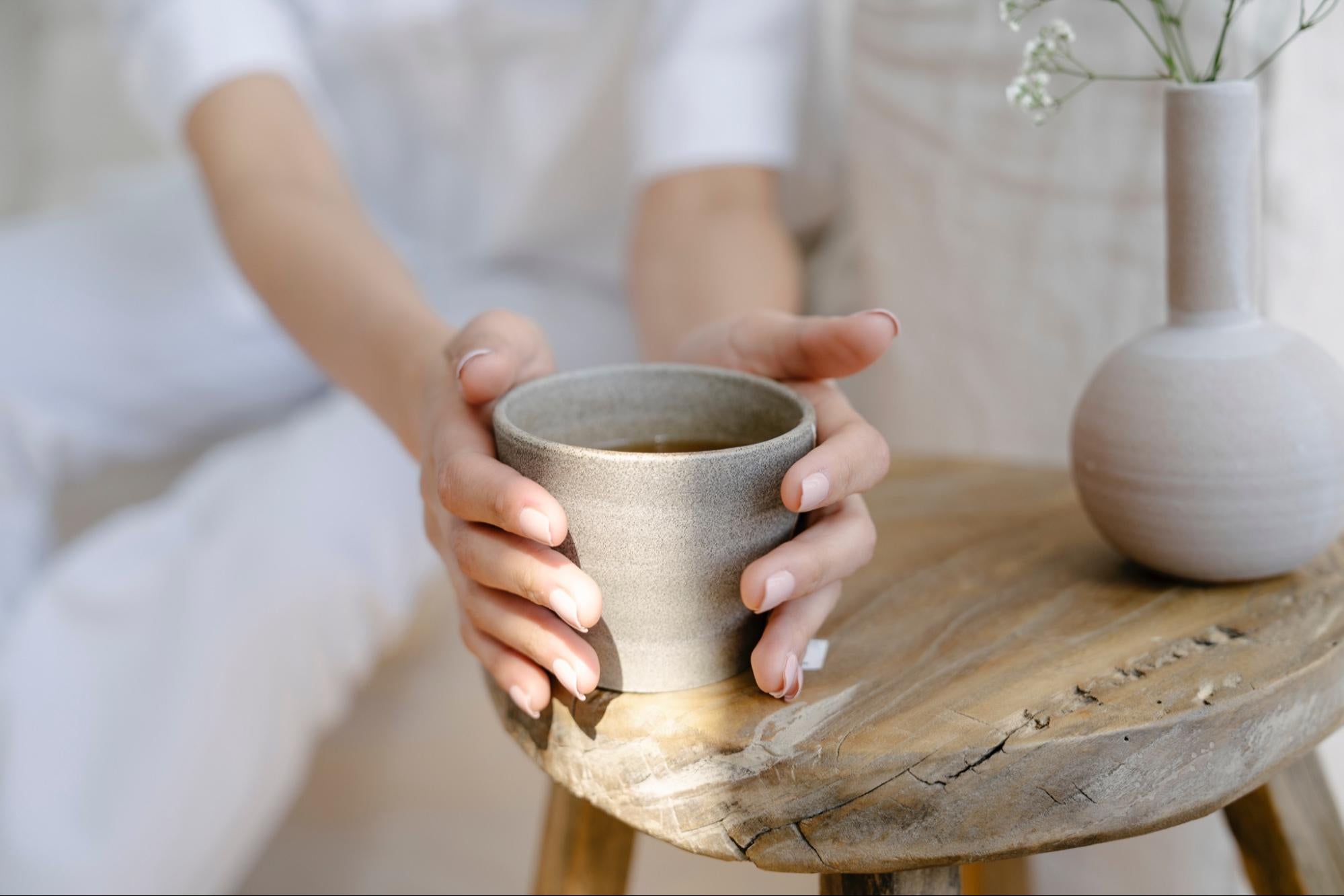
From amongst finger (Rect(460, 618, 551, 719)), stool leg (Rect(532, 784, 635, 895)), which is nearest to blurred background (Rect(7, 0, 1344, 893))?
stool leg (Rect(532, 784, 635, 895))

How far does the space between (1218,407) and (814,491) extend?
0.72 feet

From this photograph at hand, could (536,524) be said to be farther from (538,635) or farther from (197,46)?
(197,46)

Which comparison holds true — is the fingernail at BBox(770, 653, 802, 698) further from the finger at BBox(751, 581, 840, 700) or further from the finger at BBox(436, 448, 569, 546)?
the finger at BBox(436, 448, 569, 546)

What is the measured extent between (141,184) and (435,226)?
1.48 feet

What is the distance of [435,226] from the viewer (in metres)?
1.40

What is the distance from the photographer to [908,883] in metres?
0.50

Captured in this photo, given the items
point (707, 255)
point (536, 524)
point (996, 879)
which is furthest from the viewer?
point (707, 255)

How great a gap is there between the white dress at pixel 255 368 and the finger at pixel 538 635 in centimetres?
53

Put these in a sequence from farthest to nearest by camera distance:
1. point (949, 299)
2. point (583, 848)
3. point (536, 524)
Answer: point (949, 299) < point (583, 848) < point (536, 524)

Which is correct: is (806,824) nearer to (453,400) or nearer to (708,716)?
(708,716)

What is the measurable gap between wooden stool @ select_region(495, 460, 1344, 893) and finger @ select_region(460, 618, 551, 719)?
1 centimetres

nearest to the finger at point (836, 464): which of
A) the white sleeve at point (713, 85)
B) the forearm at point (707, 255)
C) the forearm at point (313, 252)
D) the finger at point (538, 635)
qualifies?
the finger at point (538, 635)

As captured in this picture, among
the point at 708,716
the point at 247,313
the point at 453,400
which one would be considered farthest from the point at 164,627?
the point at 708,716

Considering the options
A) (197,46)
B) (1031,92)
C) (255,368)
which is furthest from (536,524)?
(255,368)
